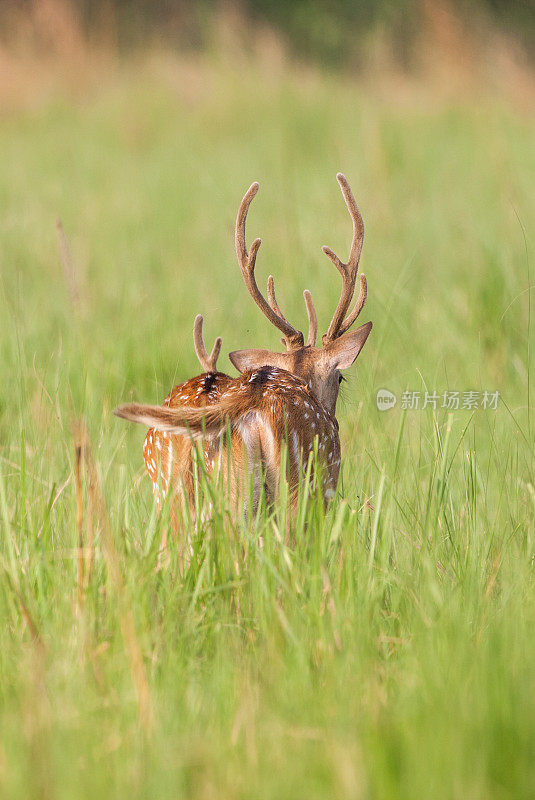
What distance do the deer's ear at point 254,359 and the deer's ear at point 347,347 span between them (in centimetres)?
12

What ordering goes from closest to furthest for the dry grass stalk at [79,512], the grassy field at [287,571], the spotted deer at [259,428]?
1. the grassy field at [287,571]
2. the dry grass stalk at [79,512]
3. the spotted deer at [259,428]

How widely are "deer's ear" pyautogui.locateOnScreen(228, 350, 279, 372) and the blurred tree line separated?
8.05 metres

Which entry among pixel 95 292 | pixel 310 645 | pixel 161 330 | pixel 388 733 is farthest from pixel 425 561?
pixel 95 292

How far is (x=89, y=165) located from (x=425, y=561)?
19.2ft

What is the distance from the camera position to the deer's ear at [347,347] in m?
2.19

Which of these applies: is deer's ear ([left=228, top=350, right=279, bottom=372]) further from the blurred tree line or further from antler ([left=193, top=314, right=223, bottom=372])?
the blurred tree line

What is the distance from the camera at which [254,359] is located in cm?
225

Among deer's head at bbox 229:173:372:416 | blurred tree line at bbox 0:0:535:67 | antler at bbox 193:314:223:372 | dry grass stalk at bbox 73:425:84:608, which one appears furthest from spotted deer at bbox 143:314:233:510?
blurred tree line at bbox 0:0:535:67

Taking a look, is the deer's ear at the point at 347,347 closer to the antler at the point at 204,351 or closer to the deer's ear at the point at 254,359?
the deer's ear at the point at 254,359

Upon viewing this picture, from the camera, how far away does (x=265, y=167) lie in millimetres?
6250

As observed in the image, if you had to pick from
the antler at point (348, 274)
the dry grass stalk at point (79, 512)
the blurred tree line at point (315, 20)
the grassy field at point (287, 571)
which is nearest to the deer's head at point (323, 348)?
the antler at point (348, 274)

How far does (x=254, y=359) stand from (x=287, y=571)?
758 mm

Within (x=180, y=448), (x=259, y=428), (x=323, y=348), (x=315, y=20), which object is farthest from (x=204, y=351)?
(x=315, y=20)

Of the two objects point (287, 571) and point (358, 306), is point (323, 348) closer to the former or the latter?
point (358, 306)
